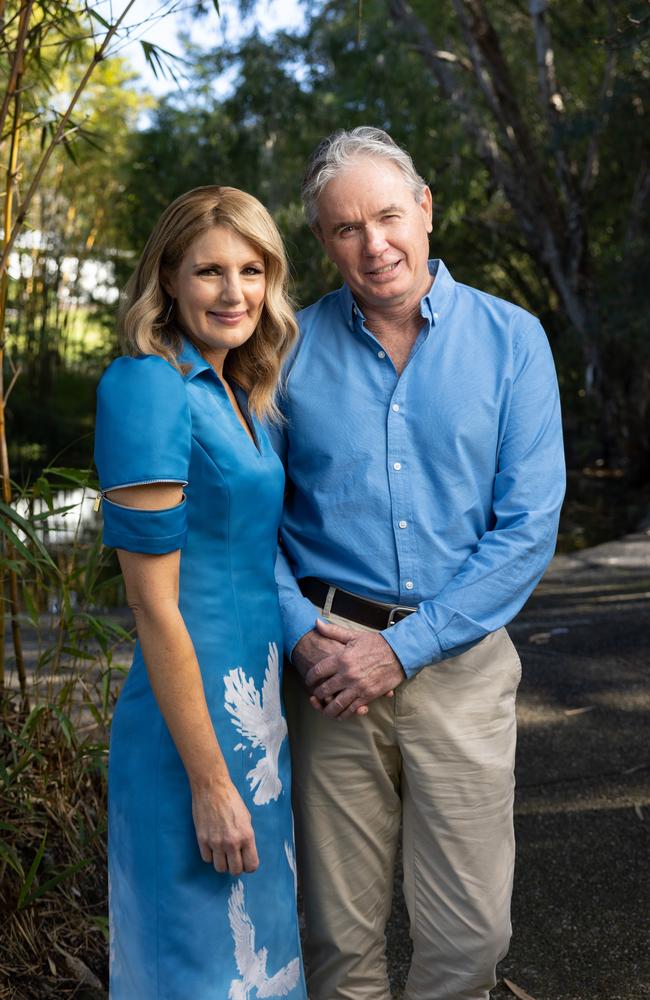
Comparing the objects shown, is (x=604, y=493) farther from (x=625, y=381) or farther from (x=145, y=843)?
(x=145, y=843)

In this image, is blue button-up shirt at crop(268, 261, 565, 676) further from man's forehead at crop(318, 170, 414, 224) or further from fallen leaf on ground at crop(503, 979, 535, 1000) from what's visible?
fallen leaf on ground at crop(503, 979, 535, 1000)

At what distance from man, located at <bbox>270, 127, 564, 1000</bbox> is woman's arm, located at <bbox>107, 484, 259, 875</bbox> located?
33cm

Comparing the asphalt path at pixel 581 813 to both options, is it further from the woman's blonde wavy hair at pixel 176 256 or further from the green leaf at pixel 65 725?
the woman's blonde wavy hair at pixel 176 256

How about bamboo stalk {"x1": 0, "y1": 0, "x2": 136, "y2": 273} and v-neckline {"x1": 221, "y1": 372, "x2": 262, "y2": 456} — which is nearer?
v-neckline {"x1": 221, "y1": 372, "x2": 262, "y2": 456}

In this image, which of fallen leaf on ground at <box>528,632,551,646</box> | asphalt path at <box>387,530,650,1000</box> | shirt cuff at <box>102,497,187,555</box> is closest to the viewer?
shirt cuff at <box>102,497,187,555</box>

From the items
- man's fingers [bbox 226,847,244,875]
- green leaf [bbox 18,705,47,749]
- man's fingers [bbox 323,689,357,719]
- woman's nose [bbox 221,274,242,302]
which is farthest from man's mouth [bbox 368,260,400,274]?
green leaf [bbox 18,705,47,749]

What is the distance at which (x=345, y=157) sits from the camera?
2094 mm

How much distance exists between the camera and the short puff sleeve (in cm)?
167

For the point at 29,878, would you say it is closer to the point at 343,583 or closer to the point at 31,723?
the point at 31,723

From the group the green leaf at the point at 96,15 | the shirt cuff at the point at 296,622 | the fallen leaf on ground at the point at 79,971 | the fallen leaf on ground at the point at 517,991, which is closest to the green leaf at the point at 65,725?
the fallen leaf on ground at the point at 79,971

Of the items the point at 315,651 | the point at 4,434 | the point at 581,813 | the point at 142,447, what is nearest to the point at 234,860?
the point at 315,651

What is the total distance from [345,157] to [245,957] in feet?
4.46

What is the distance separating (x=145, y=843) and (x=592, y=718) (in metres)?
2.82

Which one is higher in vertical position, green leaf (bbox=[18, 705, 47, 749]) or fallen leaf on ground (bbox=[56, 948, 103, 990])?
green leaf (bbox=[18, 705, 47, 749])
